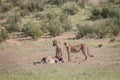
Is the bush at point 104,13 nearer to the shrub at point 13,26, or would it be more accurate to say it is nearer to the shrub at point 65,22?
the shrub at point 65,22

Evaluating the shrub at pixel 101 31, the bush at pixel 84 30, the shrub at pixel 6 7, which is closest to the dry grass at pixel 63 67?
the shrub at pixel 101 31

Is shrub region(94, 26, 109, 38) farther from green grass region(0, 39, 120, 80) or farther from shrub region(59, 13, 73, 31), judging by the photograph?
green grass region(0, 39, 120, 80)

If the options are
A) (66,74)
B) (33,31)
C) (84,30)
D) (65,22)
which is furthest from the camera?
(65,22)

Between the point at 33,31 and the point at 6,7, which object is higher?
the point at 33,31

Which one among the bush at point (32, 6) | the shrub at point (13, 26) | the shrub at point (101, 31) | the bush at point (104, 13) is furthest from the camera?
the bush at point (32, 6)

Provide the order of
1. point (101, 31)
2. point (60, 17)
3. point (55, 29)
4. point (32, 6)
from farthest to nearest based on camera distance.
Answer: point (32, 6), point (60, 17), point (55, 29), point (101, 31)

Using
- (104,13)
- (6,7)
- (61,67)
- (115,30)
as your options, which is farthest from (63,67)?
(6,7)

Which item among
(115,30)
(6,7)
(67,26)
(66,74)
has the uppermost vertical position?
(66,74)

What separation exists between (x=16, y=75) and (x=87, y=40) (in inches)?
566

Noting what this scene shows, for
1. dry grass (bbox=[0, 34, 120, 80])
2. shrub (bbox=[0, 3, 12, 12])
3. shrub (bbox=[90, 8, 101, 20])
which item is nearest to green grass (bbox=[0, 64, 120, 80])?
dry grass (bbox=[0, 34, 120, 80])

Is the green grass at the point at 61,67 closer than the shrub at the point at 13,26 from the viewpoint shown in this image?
Yes

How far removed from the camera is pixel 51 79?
15758 millimetres

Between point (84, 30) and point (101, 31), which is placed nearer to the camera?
point (101, 31)

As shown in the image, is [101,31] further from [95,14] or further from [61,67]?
[61,67]
